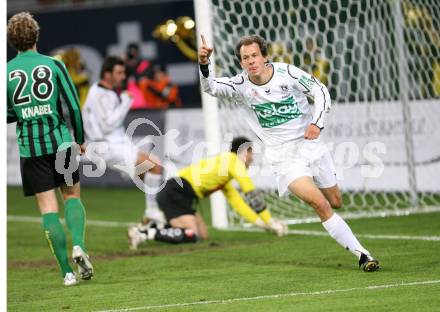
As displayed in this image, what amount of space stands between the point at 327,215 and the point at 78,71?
15867mm

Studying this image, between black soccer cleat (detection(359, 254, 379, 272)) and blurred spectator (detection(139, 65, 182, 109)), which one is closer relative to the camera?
black soccer cleat (detection(359, 254, 379, 272))

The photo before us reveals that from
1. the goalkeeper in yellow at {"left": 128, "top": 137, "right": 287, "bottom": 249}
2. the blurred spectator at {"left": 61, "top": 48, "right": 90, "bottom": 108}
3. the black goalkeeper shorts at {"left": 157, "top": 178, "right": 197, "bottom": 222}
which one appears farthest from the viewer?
the blurred spectator at {"left": 61, "top": 48, "right": 90, "bottom": 108}

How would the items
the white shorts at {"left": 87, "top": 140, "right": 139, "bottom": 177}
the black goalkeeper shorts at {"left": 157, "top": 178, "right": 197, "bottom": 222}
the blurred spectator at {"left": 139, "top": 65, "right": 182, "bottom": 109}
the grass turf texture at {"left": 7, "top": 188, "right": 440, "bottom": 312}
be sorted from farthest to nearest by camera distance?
the blurred spectator at {"left": 139, "top": 65, "right": 182, "bottom": 109} < the white shorts at {"left": 87, "top": 140, "right": 139, "bottom": 177} < the black goalkeeper shorts at {"left": 157, "top": 178, "right": 197, "bottom": 222} < the grass turf texture at {"left": 7, "top": 188, "right": 440, "bottom": 312}

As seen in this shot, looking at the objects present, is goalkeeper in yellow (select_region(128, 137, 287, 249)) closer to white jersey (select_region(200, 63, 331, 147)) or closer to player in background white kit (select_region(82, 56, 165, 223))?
player in background white kit (select_region(82, 56, 165, 223))

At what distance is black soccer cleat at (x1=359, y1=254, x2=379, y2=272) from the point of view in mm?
8086

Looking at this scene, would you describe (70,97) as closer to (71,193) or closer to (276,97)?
(71,193)

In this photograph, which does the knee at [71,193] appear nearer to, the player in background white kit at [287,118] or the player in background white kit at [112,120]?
the player in background white kit at [287,118]

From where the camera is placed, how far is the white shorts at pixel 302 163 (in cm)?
845

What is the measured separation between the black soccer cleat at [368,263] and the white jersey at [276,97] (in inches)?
45.8

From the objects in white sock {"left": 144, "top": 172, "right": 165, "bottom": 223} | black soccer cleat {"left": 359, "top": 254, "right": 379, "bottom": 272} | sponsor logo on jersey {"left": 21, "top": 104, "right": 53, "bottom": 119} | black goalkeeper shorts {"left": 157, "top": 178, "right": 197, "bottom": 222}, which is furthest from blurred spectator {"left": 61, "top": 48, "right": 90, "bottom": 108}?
black soccer cleat {"left": 359, "top": 254, "right": 379, "bottom": 272}

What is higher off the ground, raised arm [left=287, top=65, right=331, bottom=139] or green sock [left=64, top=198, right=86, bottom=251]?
raised arm [left=287, top=65, right=331, bottom=139]

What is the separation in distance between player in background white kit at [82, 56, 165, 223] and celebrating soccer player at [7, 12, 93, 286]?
4.60 meters

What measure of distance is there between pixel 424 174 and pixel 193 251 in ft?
16.4

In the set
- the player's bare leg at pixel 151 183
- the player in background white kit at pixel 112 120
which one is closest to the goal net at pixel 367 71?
the player's bare leg at pixel 151 183
